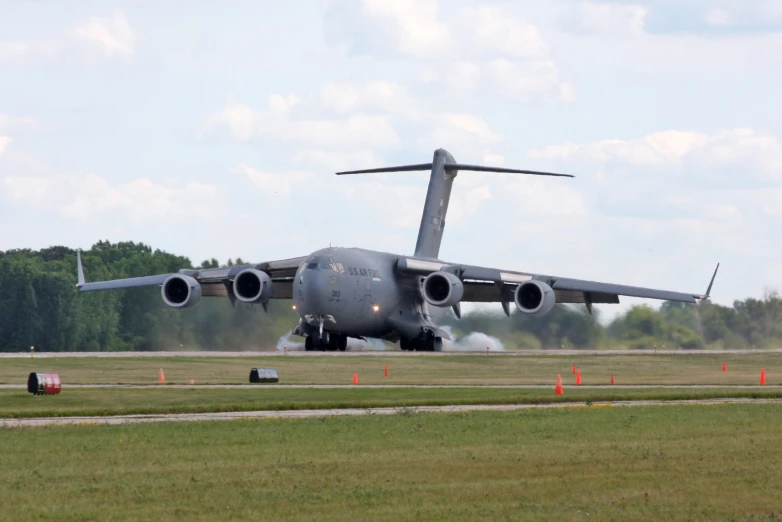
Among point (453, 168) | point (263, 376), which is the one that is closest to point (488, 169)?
point (453, 168)

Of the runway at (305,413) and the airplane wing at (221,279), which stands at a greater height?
the airplane wing at (221,279)

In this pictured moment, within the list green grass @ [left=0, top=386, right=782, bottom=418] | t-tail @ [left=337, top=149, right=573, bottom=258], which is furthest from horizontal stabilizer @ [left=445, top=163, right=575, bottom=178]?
green grass @ [left=0, top=386, right=782, bottom=418]

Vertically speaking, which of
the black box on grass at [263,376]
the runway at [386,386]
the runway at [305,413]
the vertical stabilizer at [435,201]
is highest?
the vertical stabilizer at [435,201]

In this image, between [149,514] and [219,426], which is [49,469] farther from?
[219,426]

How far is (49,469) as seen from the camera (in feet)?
49.8

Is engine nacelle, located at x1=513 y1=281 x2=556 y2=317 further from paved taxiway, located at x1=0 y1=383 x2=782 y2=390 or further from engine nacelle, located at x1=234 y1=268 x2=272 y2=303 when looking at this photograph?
paved taxiway, located at x1=0 y1=383 x2=782 y2=390

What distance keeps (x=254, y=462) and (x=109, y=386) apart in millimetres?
15132

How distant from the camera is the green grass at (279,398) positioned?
2406 centimetres

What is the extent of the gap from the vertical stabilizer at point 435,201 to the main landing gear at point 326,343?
6606 millimetres

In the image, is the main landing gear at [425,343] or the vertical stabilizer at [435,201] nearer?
the main landing gear at [425,343]

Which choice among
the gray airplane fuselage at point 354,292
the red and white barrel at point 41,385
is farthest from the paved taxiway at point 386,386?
the gray airplane fuselage at point 354,292

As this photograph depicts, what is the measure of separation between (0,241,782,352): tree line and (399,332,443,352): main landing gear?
318 cm

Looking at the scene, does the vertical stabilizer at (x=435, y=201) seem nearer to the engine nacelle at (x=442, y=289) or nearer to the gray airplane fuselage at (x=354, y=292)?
the gray airplane fuselage at (x=354, y=292)

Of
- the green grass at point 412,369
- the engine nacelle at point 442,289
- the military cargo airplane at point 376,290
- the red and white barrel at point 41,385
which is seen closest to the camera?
the red and white barrel at point 41,385
